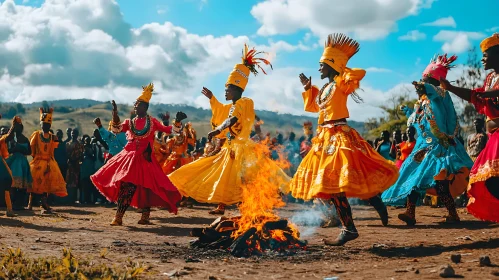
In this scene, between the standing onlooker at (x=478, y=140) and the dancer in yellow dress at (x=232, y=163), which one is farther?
the standing onlooker at (x=478, y=140)

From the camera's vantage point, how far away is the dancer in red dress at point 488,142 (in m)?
6.16

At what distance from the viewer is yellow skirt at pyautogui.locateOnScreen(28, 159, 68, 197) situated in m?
13.4

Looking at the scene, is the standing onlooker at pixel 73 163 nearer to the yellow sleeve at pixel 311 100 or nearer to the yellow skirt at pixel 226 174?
the yellow skirt at pixel 226 174

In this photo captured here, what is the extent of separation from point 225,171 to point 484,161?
4.80 metres

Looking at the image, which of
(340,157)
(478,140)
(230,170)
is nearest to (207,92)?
(230,170)

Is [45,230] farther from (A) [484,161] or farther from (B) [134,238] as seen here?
(A) [484,161]

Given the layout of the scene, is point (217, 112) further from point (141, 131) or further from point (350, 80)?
point (350, 80)

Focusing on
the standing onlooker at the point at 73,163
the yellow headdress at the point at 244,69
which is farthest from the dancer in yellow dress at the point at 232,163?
the standing onlooker at the point at 73,163

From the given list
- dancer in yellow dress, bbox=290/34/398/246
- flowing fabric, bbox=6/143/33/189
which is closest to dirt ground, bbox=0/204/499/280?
dancer in yellow dress, bbox=290/34/398/246

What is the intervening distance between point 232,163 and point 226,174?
0.90 ft

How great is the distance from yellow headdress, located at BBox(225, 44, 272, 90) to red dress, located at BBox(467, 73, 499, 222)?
14.8 feet

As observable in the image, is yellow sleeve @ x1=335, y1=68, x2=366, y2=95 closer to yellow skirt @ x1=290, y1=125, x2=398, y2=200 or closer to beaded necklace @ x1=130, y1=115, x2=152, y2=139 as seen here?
yellow skirt @ x1=290, y1=125, x2=398, y2=200

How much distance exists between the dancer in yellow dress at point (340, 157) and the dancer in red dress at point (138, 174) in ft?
12.0

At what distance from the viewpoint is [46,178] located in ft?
44.3
